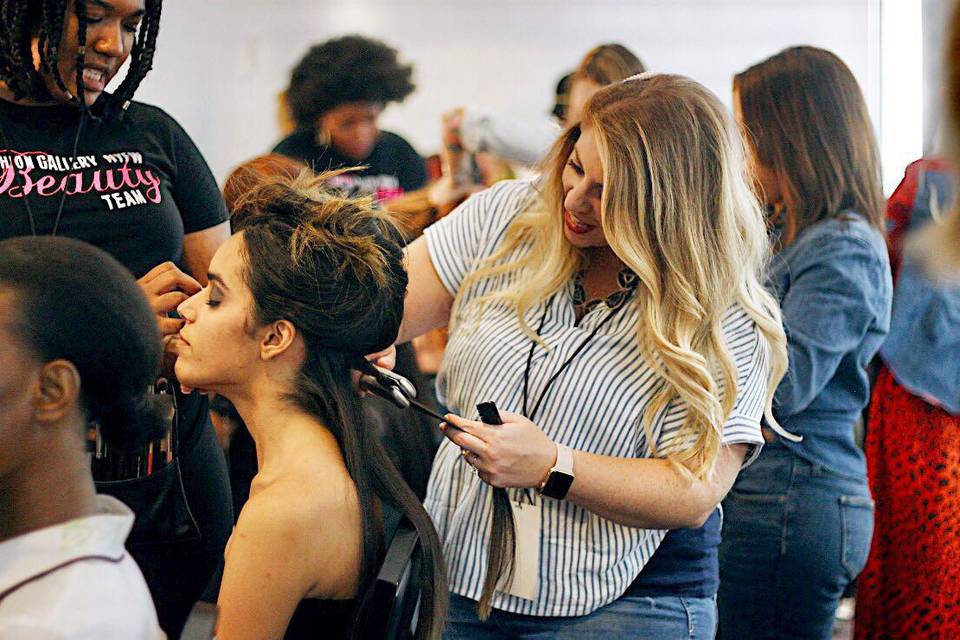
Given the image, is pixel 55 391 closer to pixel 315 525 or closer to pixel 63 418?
pixel 63 418

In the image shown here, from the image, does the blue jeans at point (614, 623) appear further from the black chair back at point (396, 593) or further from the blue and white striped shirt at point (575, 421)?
the black chair back at point (396, 593)

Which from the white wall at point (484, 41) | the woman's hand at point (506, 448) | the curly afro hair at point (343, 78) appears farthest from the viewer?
the white wall at point (484, 41)

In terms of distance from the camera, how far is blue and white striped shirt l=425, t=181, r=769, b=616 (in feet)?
5.54

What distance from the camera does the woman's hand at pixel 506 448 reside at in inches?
60.5

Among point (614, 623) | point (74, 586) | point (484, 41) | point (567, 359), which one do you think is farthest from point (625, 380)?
point (484, 41)

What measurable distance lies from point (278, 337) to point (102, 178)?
1.27ft

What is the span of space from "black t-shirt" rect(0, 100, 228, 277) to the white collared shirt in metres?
0.63

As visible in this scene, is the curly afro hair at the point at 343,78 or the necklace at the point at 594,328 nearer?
the necklace at the point at 594,328

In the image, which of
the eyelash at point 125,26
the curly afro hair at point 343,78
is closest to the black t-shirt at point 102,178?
the eyelash at point 125,26

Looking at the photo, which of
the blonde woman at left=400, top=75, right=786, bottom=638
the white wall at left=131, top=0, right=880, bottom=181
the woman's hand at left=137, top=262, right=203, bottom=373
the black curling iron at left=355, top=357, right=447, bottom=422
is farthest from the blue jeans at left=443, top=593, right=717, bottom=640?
the white wall at left=131, top=0, right=880, bottom=181

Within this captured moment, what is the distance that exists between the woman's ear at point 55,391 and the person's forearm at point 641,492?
28.6 inches

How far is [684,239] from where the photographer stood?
1.70 meters

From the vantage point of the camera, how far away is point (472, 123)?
3133 mm

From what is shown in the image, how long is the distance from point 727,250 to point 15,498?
1.04m
